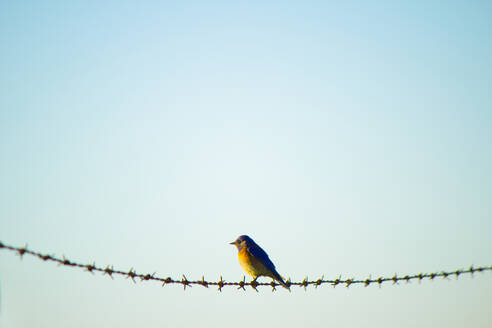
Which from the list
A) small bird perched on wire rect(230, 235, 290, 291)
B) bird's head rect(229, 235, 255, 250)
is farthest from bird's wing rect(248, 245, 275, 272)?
bird's head rect(229, 235, 255, 250)

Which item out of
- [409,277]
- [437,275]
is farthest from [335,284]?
[437,275]

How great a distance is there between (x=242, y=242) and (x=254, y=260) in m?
1.01

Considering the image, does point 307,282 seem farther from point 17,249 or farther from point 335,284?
point 17,249

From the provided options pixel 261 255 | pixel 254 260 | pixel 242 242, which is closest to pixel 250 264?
pixel 254 260

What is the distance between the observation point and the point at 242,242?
1043 cm

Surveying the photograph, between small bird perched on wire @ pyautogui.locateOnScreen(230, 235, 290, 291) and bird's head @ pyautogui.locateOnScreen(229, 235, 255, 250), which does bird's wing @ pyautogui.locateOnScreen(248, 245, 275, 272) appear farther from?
bird's head @ pyautogui.locateOnScreen(229, 235, 255, 250)

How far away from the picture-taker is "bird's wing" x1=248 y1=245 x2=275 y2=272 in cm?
918

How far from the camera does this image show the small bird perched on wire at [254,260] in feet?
30.0

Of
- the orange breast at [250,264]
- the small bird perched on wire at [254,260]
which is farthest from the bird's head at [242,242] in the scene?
the orange breast at [250,264]

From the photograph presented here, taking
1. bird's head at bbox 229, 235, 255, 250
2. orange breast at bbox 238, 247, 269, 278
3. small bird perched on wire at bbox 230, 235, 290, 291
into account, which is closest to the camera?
small bird perched on wire at bbox 230, 235, 290, 291

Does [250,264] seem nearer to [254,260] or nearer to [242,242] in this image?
[254,260]

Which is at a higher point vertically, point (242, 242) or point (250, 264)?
point (242, 242)

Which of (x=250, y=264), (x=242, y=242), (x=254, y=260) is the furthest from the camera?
(x=242, y=242)

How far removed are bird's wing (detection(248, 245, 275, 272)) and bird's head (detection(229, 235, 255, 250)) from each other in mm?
254
